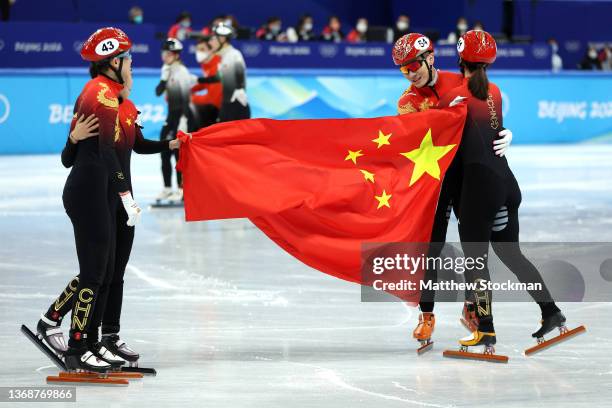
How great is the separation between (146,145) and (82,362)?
1200 mm

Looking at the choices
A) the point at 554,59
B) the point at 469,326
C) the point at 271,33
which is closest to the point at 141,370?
the point at 469,326

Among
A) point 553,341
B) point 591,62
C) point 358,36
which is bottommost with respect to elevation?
point 553,341

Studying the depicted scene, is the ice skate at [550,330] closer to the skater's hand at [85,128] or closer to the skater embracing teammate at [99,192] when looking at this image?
the skater embracing teammate at [99,192]

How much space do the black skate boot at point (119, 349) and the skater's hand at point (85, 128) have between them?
1123 mm

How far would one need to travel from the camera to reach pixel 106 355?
Answer: 570cm

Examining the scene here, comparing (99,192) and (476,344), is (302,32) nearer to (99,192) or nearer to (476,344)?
(476,344)

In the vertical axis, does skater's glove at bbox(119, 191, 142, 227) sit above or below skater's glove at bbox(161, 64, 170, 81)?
below

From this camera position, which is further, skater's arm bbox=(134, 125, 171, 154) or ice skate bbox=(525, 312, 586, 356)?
ice skate bbox=(525, 312, 586, 356)

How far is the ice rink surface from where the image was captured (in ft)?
17.4

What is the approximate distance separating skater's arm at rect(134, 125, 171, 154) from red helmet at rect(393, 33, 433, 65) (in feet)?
4.56

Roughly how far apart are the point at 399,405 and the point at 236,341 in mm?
1723

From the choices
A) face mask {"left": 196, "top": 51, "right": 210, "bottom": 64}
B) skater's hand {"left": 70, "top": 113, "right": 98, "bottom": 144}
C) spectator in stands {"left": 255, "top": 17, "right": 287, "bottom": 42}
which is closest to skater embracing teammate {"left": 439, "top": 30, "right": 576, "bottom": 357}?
skater's hand {"left": 70, "top": 113, "right": 98, "bottom": 144}

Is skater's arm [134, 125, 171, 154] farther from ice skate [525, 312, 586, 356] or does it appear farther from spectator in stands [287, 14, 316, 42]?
spectator in stands [287, 14, 316, 42]

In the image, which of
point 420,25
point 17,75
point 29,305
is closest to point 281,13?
point 420,25
